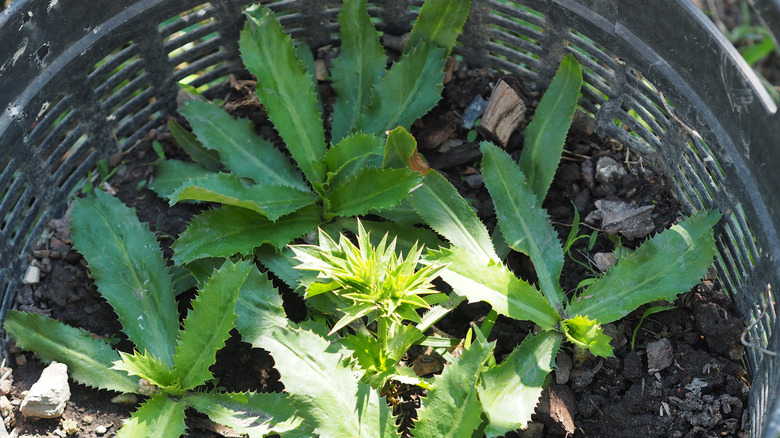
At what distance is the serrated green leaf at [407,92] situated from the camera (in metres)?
2.65

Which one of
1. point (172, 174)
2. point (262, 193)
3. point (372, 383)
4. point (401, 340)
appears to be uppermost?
point (172, 174)

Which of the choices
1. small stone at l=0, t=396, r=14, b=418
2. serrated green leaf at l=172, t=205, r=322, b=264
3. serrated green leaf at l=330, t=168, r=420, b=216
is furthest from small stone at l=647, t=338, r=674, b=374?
small stone at l=0, t=396, r=14, b=418

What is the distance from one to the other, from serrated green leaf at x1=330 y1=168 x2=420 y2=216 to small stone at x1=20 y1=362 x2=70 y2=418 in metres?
1.03

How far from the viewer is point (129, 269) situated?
2.49 meters

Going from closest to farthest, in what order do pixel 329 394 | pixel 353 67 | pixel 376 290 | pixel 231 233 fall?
pixel 376 290 < pixel 329 394 < pixel 231 233 < pixel 353 67

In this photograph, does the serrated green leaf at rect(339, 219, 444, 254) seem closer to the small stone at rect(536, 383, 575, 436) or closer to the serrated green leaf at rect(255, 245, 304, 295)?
the serrated green leaf at rect(255, 245, 304, 295)

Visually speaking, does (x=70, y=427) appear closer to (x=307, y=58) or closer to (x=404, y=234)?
(x=404, y=234)

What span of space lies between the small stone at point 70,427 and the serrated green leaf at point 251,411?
0.37 metres

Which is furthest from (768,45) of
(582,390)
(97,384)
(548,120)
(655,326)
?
(97,384)

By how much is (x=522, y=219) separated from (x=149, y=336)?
1.30 metres

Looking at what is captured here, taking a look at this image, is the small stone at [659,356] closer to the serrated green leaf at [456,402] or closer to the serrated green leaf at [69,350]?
the serrated green leaf at [456,402]

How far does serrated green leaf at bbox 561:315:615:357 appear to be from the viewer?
7.06ft

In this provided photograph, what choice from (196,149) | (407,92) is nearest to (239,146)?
(196,149)

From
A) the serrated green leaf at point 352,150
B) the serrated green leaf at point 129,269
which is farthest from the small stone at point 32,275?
the serrated green leaf at point 352,150
